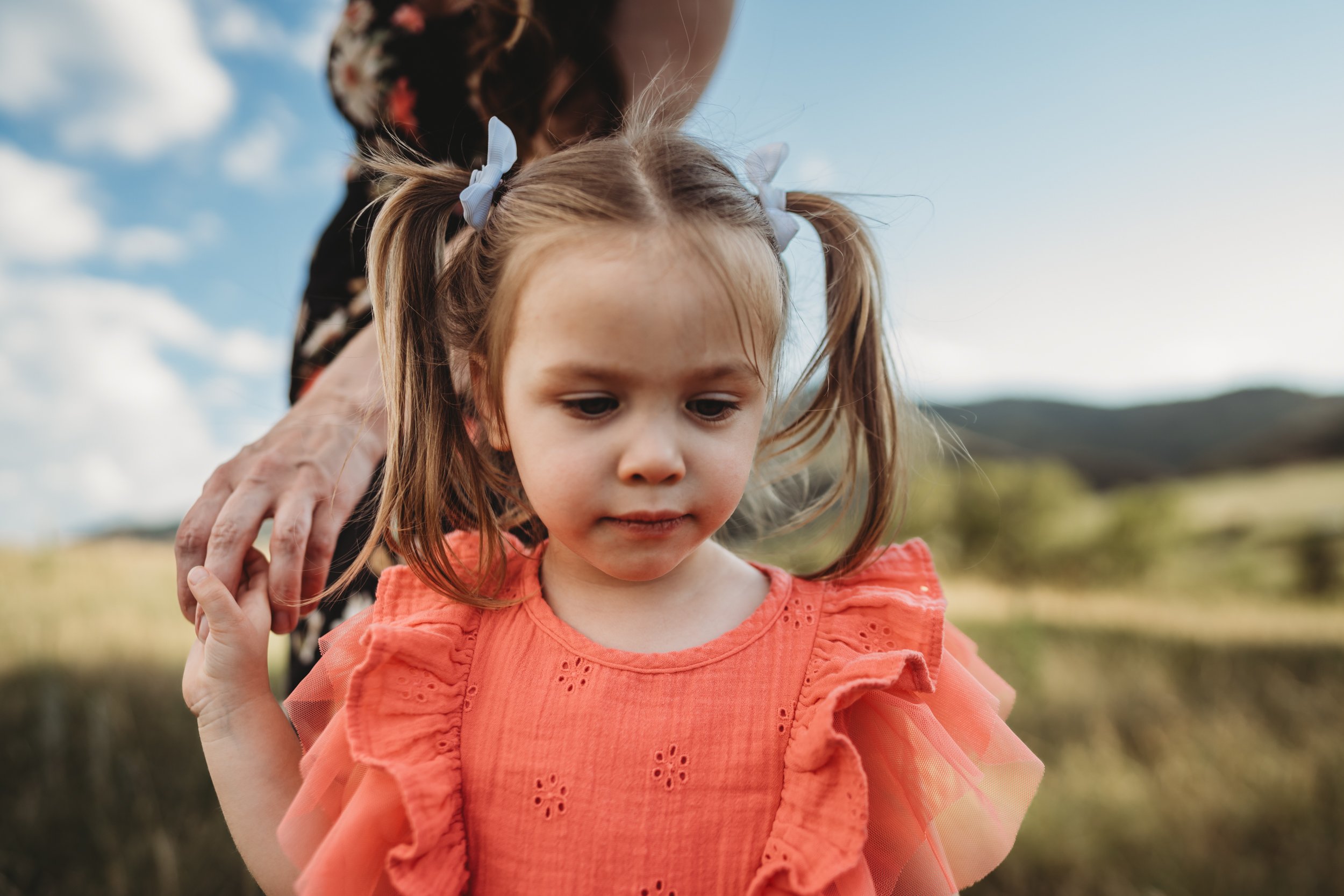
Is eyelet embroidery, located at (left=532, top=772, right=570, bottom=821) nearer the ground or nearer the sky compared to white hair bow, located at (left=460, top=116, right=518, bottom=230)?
nearer the ground

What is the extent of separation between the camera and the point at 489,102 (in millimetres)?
1757

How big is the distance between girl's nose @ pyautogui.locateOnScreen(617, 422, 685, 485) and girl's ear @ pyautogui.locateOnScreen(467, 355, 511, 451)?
28 cm

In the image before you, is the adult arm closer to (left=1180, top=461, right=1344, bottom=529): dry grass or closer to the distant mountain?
the distant mountain

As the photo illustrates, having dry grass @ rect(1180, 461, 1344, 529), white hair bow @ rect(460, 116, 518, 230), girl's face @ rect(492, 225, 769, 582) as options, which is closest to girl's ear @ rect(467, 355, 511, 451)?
girl's face @ rect(492, 225, 769, 582)

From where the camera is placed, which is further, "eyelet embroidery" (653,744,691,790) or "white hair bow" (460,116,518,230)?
"white hair bow" (460,116,518,230)

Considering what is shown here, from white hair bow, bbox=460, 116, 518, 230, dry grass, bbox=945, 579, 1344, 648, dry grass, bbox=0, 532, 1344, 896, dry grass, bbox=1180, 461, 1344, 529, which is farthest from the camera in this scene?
dry grass, bbox=1180, 461, 1344, 529

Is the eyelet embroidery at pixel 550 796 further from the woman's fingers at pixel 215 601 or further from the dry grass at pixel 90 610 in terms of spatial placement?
the dry grass at pixel 90 610

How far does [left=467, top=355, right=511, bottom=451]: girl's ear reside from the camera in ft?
4.09

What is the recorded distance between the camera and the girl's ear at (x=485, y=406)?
1.25m

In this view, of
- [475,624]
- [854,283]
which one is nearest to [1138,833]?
[854,283]

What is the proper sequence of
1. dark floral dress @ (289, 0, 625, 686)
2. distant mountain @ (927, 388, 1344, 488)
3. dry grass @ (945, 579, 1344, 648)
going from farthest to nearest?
distant mountain @ (927, 388, 1344, 488) < dry grass @ (945, 579, 1344, 648) < dark floral dress @ (289, 0, 625, 686)

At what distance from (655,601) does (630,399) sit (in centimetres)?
37

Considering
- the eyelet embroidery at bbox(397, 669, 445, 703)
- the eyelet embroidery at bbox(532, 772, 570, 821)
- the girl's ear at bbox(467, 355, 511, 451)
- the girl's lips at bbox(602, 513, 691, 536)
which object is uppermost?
the girl's ear at bbox(467, 355, 511, 451)

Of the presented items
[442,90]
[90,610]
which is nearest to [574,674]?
[442,90]
